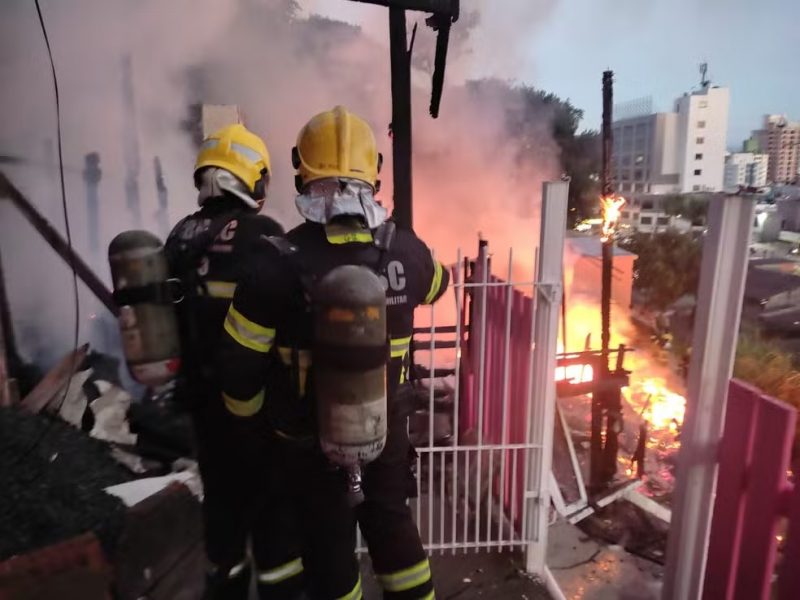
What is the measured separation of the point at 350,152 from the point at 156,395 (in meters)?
3.10

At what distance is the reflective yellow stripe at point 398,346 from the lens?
1.98 meters

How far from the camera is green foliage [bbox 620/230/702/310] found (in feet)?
95.7

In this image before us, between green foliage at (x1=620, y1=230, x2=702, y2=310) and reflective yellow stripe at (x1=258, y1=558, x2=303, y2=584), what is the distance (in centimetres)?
3009

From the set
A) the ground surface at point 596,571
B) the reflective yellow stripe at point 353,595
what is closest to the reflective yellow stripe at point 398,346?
the reflective yellow stripe at point 353,595

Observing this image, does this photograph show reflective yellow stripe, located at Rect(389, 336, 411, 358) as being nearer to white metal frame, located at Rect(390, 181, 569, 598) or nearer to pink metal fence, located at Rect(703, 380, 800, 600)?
white metal frame, located at Rect(390, 181, 569, 598)

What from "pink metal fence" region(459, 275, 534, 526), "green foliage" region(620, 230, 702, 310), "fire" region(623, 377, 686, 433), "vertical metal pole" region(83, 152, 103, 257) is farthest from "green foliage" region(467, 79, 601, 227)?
"pink metal fence" region(459, 275, 534, 526)

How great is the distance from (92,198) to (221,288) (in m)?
3.71

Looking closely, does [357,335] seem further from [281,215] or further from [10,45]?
[281,215]

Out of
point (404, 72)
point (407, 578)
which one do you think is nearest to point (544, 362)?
point (407, 578)

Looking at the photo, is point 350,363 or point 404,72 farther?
point 404,72

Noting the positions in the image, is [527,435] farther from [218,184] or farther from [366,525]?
[218,184]

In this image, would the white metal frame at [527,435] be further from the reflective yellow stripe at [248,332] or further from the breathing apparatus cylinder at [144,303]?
the breathing apparatus cylinder at [144,303]

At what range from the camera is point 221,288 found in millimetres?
2301

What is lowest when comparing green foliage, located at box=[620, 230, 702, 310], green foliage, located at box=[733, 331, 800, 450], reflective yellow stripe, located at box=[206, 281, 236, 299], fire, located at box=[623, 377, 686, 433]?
fire, located at box=[623, 377, 686, 433]
